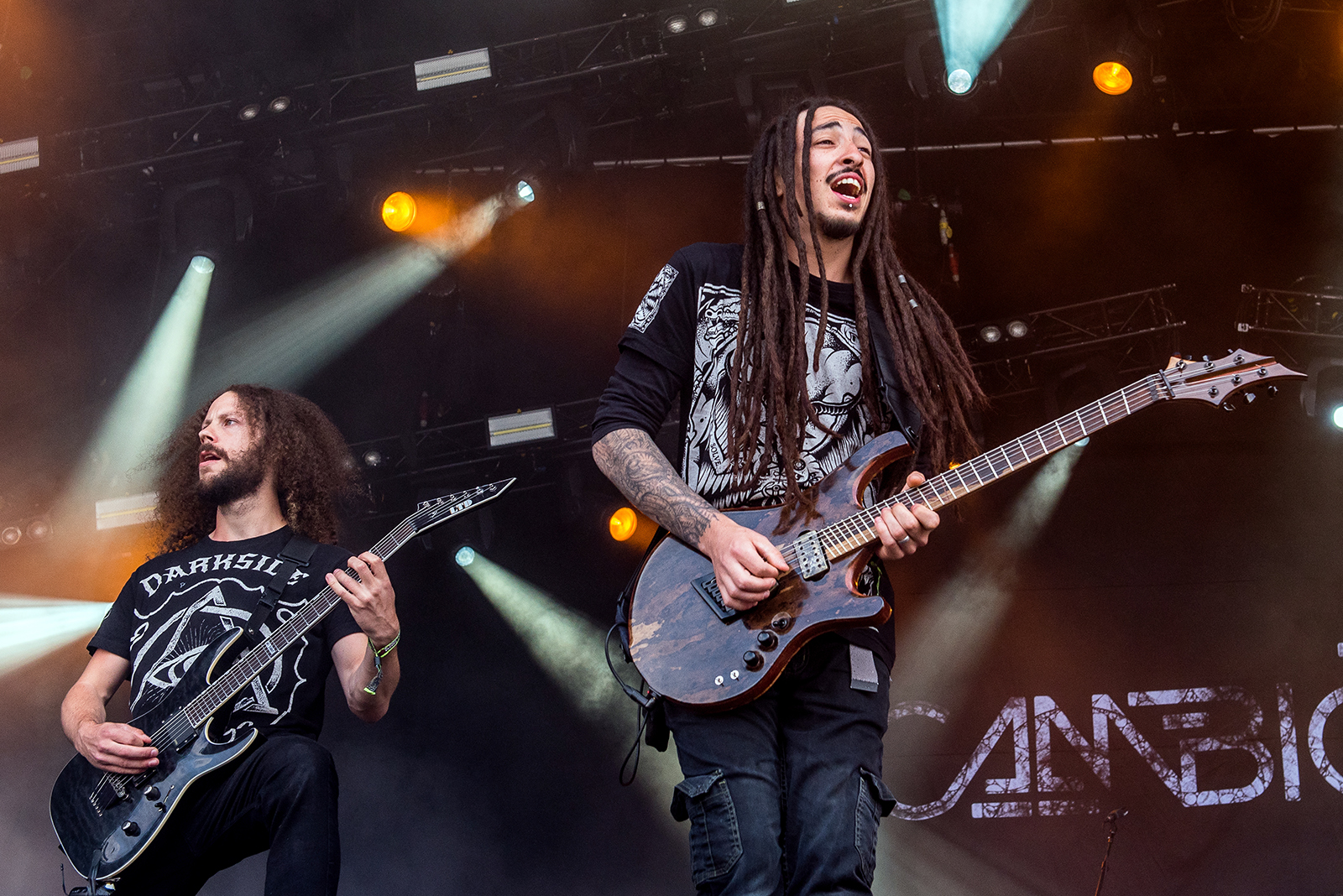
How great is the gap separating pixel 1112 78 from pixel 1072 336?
145 centimetres

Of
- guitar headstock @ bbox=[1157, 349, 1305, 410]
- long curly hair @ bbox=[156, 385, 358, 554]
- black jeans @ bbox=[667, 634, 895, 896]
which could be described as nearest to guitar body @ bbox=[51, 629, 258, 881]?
long curly hair @ bbox=[156, 385, 358, 554]

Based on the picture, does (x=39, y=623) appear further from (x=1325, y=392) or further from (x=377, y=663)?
(x=1325, y=392)

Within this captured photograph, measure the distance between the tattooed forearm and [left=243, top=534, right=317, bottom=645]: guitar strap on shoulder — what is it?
1.32m

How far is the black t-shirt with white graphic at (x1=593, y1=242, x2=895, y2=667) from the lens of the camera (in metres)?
2.14

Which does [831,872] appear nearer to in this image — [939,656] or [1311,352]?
[939,656]

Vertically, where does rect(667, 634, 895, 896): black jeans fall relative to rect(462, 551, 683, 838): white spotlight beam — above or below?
above

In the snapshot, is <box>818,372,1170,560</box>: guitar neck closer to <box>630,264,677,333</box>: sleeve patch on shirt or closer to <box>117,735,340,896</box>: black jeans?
<box>630,264,677,333</box>: sleeve patch on shirt

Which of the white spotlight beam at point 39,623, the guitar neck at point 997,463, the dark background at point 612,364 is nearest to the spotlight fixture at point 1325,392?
the dark background at point 612,364

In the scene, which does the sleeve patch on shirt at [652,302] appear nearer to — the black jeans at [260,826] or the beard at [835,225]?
the beard at [835,225]

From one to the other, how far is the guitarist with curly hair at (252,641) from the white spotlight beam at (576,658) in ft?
10.0

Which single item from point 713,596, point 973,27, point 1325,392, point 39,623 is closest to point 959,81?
point 973,27

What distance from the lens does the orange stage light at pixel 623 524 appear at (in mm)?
6645

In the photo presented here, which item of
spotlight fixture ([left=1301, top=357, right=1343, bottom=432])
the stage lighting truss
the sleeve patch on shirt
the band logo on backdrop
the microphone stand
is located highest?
the sleeve patch on shirt

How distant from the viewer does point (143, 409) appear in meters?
6.31
